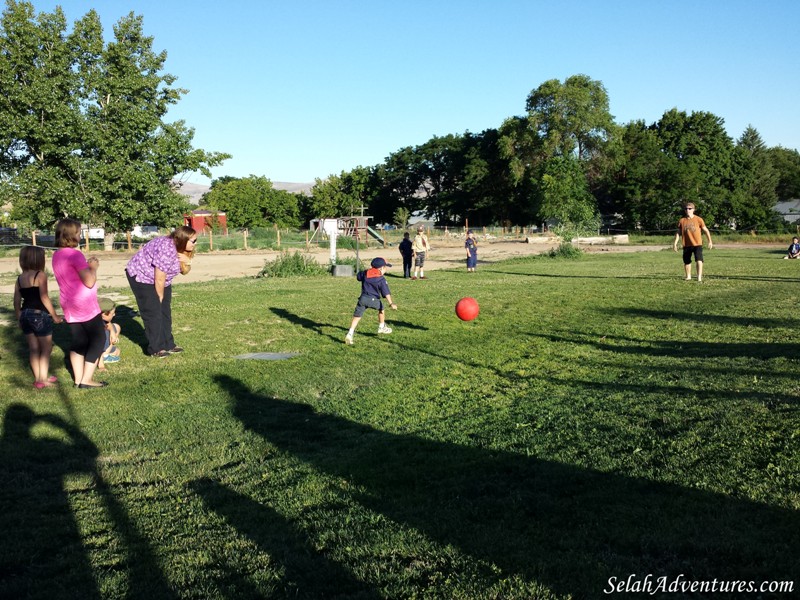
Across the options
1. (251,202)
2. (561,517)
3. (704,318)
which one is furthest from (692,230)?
(251,202)

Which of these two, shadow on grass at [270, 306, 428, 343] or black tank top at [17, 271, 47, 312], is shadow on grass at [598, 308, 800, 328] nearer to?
shadow on grass at [270, 306, 428, 343]

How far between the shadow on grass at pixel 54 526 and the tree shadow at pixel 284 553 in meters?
0.51

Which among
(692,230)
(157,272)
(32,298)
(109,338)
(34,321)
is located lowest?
(109,338)

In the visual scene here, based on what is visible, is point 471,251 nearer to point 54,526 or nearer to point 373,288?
point 373,288

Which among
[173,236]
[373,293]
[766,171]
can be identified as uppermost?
[766,171]

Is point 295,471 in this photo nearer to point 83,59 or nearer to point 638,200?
point 83,59

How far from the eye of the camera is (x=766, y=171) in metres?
86.7

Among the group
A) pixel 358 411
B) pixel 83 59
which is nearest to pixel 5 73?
pixel 83 59

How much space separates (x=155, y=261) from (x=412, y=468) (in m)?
5.79

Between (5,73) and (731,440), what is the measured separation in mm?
44043

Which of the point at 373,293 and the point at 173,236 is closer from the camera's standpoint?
the point at 173,236

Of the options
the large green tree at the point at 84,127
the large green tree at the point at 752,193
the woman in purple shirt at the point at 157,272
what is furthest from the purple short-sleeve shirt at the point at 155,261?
the large green tree at the point at 752,193

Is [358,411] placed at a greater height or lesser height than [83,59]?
lesser

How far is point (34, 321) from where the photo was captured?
7.79m
